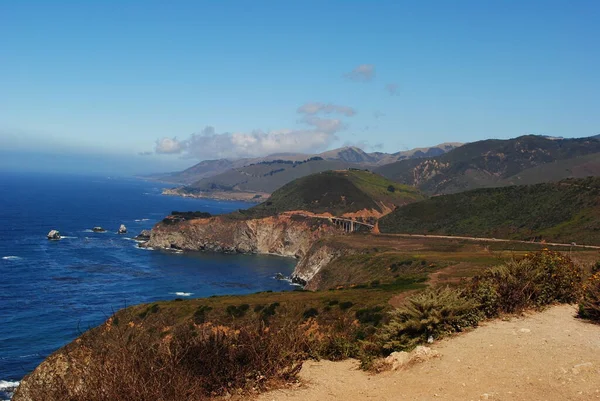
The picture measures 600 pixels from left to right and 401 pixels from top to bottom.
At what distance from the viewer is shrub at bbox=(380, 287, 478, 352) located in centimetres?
1491

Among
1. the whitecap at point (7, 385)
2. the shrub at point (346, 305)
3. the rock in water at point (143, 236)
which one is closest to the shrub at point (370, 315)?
the shrub at point (346, 305)

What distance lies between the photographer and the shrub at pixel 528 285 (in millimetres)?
17484

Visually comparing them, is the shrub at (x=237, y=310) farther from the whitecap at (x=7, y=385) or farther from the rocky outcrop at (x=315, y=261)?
the rocky outcrop at (x=315, y=261)

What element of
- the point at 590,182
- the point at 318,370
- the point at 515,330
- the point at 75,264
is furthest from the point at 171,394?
the point at 590,182

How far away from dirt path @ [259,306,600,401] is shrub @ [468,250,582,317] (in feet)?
6.85

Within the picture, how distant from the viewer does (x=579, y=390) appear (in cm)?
1055

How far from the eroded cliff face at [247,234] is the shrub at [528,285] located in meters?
133

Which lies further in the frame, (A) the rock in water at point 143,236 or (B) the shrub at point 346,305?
(A) the rock in water at point 143,236

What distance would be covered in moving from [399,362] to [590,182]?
396 feet

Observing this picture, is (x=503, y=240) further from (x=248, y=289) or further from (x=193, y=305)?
(x=193, y=305)

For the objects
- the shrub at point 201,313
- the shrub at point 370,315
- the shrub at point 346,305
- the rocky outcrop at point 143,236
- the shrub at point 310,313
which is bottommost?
the rocky outcrop at point 143,236

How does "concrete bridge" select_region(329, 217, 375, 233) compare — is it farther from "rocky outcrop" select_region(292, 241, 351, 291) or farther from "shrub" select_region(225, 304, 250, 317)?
"shrub" select_region(225, 304, 250, 317)

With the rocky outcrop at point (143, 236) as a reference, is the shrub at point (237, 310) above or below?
above

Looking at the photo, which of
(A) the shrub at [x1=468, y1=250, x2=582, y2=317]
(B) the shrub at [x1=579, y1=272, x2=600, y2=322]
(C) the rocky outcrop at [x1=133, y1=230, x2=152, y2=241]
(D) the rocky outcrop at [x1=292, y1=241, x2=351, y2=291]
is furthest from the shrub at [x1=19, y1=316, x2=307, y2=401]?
(C) the rocky outcrop at [x1=133, y1=230, x2=152, y2=241]
